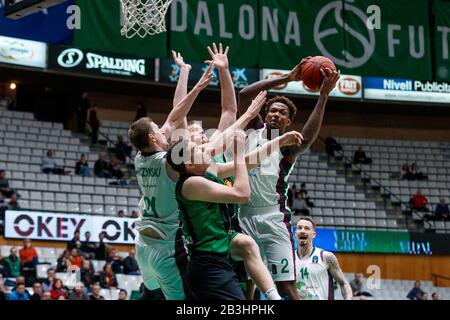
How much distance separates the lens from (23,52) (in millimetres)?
19672

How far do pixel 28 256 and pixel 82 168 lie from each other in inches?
169

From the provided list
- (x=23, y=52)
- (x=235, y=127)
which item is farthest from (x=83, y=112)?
(x=235, y=127)

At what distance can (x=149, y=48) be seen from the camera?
2048 cm

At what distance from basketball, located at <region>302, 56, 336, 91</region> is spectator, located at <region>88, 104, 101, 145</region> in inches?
598

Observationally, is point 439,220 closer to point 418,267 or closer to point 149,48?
point 418,267

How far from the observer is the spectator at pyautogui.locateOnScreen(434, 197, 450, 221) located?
22.2 meters

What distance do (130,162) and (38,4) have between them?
13.1m

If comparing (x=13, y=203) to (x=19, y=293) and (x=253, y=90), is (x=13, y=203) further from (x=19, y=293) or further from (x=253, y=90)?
(x=253, y=90)

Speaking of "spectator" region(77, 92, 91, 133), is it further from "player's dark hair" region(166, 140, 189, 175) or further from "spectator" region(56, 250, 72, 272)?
"player's dark hair" region(166, 140, 189, 175)

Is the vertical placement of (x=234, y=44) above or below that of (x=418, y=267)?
above

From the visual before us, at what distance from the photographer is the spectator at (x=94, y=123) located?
21772 mm

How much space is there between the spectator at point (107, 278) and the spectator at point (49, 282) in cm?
111

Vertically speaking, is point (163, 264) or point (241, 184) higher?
point (241, 184)
